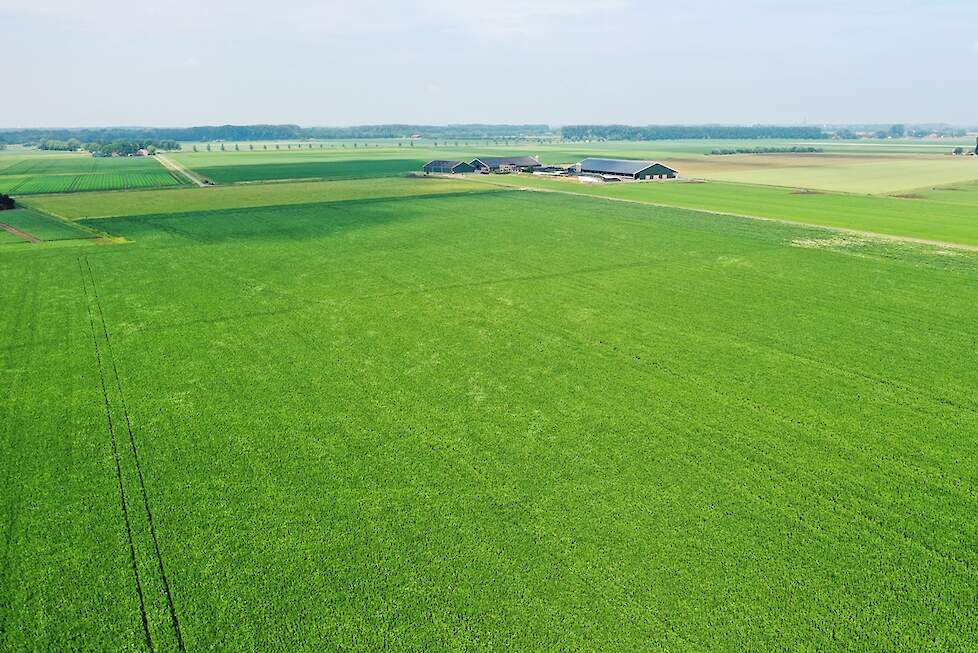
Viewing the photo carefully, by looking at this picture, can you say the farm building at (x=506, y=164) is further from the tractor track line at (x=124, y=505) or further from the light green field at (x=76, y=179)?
the tractor track line at (x=124, y=505)

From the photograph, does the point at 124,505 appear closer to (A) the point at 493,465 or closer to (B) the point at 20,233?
(A) the point at 493,465

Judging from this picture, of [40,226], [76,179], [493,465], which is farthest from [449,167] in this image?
[493,465]

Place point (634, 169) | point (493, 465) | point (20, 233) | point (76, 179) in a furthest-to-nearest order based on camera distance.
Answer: point (76, 179) < point (634, 169) < point (20, 233) < point (493, 465)

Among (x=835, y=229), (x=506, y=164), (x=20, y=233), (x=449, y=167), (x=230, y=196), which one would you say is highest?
(x=506, y=164)

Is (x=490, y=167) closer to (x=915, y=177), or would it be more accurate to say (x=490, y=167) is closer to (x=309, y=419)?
(x=915, y=177)

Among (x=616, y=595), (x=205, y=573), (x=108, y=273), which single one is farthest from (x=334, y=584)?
(x=108, y=273)

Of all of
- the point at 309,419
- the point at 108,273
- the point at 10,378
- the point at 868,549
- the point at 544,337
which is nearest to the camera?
the point at 868,549
